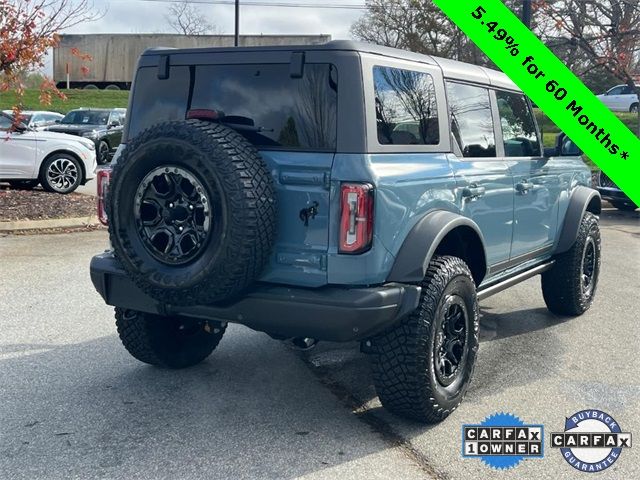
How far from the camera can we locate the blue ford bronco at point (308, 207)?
11.4 feet

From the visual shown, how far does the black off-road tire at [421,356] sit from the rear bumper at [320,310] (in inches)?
5.4

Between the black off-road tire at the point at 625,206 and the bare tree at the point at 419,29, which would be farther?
the bare tree at the point at 419,29

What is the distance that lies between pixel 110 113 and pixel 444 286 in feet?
63.6

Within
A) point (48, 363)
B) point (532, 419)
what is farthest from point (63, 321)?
point (532, 419)

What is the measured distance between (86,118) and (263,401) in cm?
1889

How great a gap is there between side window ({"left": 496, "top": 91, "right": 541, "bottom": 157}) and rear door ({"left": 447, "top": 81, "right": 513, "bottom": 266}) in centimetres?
23

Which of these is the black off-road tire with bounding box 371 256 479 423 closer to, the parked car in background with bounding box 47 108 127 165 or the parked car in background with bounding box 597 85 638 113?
the parked car in background with bounding box 47 108 127 165

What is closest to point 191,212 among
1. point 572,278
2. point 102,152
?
point 572,278

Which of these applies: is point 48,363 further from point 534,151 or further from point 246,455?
point 534,151

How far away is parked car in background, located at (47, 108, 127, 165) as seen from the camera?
2027 cm

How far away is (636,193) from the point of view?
15.5 feet

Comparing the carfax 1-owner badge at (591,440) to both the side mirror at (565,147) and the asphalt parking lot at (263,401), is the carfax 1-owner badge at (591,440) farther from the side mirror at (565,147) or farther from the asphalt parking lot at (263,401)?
the side mirror at (565,147)

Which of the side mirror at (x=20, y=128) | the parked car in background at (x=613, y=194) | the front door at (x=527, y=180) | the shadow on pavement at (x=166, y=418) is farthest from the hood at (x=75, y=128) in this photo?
the front door at (x=527, y=180)

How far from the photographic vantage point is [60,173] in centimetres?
1241
